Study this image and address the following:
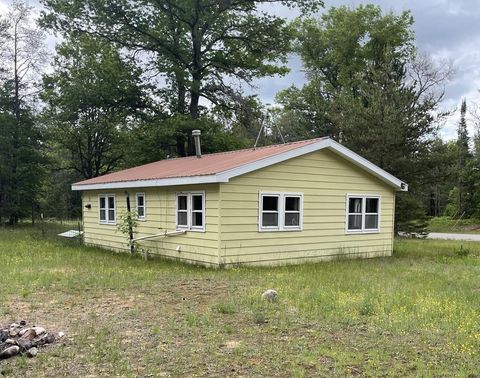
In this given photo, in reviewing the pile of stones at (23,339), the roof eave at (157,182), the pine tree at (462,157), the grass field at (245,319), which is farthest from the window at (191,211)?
the pine tree at (462,157)

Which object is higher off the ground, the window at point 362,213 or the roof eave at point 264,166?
the roof eave at point 264,166

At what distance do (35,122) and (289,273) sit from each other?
23573 millimetres

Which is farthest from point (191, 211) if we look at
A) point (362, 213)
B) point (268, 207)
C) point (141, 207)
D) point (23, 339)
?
point (23, 339)

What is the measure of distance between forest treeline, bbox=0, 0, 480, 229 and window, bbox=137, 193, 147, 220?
29.7 feet

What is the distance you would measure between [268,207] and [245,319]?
5.68 m

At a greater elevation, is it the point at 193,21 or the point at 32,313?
the point at 193,21

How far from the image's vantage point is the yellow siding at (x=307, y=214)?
11.0 meters

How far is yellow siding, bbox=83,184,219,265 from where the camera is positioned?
1102 cm

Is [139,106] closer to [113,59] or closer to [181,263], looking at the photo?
[113,59]

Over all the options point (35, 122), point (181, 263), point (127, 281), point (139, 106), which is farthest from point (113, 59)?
point (127, 281)

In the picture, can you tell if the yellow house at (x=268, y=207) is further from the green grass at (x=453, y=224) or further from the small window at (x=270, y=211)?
the green grass at (x=453, y=224)

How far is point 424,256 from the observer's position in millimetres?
14391

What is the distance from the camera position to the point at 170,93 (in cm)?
2514

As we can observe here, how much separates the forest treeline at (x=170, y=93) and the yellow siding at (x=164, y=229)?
26.2 ft
